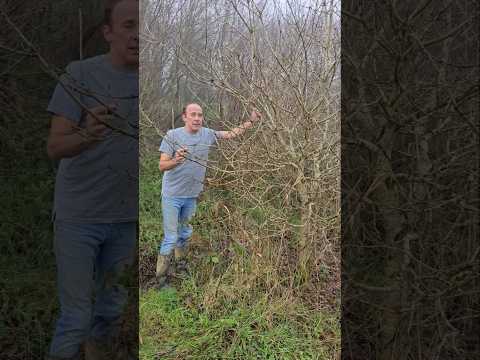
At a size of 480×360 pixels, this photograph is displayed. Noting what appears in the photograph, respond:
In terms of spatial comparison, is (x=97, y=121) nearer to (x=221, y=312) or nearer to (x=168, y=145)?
(x=168, y=145)

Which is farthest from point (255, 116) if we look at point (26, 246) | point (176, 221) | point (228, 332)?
point (26, 246)

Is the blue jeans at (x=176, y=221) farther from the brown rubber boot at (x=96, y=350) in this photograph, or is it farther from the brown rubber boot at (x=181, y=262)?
the brown rubber boot at (x=96, y=350)

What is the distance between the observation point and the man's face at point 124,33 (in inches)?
94.2

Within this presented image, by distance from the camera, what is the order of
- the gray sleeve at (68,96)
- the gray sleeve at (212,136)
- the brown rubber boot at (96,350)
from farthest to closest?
the gray sleeve at (212,136) < the brown rubber boot at (96,350) < the gray sleeve at (68,96)

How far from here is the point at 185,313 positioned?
124 inches

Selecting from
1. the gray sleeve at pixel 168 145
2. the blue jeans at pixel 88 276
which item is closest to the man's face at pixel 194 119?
the gray sleeve at pixel 168 145

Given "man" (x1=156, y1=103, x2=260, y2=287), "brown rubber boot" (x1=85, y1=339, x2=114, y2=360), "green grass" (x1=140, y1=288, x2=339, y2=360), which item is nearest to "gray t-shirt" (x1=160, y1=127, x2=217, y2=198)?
"man" (x1=156, y1=103, x2=260, y2=287)

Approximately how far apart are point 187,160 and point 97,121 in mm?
759

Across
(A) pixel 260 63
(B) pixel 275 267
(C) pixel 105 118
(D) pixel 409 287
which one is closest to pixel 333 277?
(B) pixel 275 267

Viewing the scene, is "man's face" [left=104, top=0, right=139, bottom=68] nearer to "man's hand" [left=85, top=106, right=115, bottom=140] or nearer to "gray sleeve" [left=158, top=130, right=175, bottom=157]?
"man's hand" [left=85, top=106, right=115, bottom=140]

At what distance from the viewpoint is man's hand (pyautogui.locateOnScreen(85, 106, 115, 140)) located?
7.84ft

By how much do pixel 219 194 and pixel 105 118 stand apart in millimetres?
886

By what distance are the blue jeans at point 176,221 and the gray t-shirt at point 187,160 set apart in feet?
0.15

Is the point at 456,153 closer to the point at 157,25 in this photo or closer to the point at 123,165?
the point at 123,165
